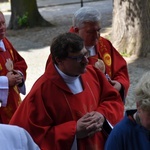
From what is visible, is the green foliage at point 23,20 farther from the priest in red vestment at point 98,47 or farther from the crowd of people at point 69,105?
the crowd of people at point 69,105

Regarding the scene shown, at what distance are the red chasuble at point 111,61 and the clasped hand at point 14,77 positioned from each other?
0.83m

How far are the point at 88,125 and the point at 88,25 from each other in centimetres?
109

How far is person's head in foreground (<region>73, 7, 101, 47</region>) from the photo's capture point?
437 centimetres

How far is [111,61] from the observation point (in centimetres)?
489

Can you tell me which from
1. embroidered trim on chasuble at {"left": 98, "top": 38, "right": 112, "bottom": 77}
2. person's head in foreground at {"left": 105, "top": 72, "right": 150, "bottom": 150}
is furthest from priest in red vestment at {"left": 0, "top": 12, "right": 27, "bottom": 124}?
person's head in foreground at {"left": 105, "top": 72, "right": 150, "bottom": 150}

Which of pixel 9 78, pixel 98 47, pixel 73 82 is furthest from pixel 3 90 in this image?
pixel 73 82

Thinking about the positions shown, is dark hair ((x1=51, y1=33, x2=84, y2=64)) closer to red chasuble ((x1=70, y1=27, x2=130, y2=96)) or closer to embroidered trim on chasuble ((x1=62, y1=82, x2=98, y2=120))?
embroidered trim on chasuble ((x1=62, y1=82, x2=98, y2=120))

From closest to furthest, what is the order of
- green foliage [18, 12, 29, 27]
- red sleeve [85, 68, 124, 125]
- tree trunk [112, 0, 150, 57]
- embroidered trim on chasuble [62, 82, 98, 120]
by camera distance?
embroidered trim on chasuble [62, 82, 98, 120]
red sleeve [85, 68, 124, 125]
tree trunk [112, 0, 150, 57]
green foliage [18, 12, 29, 27]

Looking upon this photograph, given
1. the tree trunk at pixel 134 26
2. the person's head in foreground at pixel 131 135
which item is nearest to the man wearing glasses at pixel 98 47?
the person's head in foreground at pixel 131 135

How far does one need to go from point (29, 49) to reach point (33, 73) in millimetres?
3071

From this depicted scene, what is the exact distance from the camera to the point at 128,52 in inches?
455

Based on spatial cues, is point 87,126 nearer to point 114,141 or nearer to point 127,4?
point 114,141

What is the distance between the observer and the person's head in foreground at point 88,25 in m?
4.37

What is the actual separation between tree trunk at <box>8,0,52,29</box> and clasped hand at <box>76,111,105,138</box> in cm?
1401
